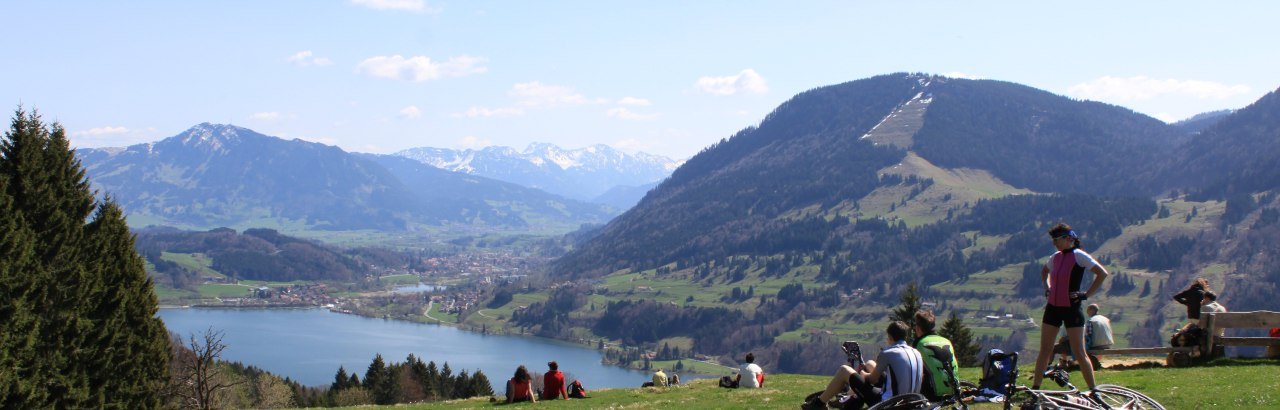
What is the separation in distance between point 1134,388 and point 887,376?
28.8 ft

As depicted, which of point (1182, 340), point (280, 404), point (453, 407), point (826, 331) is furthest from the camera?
point (826, 331)

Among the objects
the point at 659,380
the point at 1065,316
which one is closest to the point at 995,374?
the point at 1065,316

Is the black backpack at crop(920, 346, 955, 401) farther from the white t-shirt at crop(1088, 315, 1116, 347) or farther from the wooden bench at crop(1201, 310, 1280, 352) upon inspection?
the wooden bench at crop(1201, 310, 1280, 352)

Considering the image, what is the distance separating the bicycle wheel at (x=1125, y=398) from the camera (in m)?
12.6

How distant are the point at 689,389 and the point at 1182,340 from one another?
1450cm

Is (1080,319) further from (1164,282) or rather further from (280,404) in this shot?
(1164,282)

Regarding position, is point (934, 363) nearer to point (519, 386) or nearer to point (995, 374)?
point (995, 374)

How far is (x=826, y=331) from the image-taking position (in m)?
192

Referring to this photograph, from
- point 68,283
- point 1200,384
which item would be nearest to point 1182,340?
point 1200,384

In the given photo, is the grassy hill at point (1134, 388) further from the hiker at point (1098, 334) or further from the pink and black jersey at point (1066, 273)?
the pink and black jersey at point (1066, 273)

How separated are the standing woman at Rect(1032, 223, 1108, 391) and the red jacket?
1680 cm

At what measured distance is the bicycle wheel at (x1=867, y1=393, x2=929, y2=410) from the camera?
1217 cm

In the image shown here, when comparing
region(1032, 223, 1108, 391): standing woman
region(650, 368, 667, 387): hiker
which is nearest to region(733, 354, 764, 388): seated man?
region(650, 368, 667, 387): hiker

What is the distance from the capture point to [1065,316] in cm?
1522
